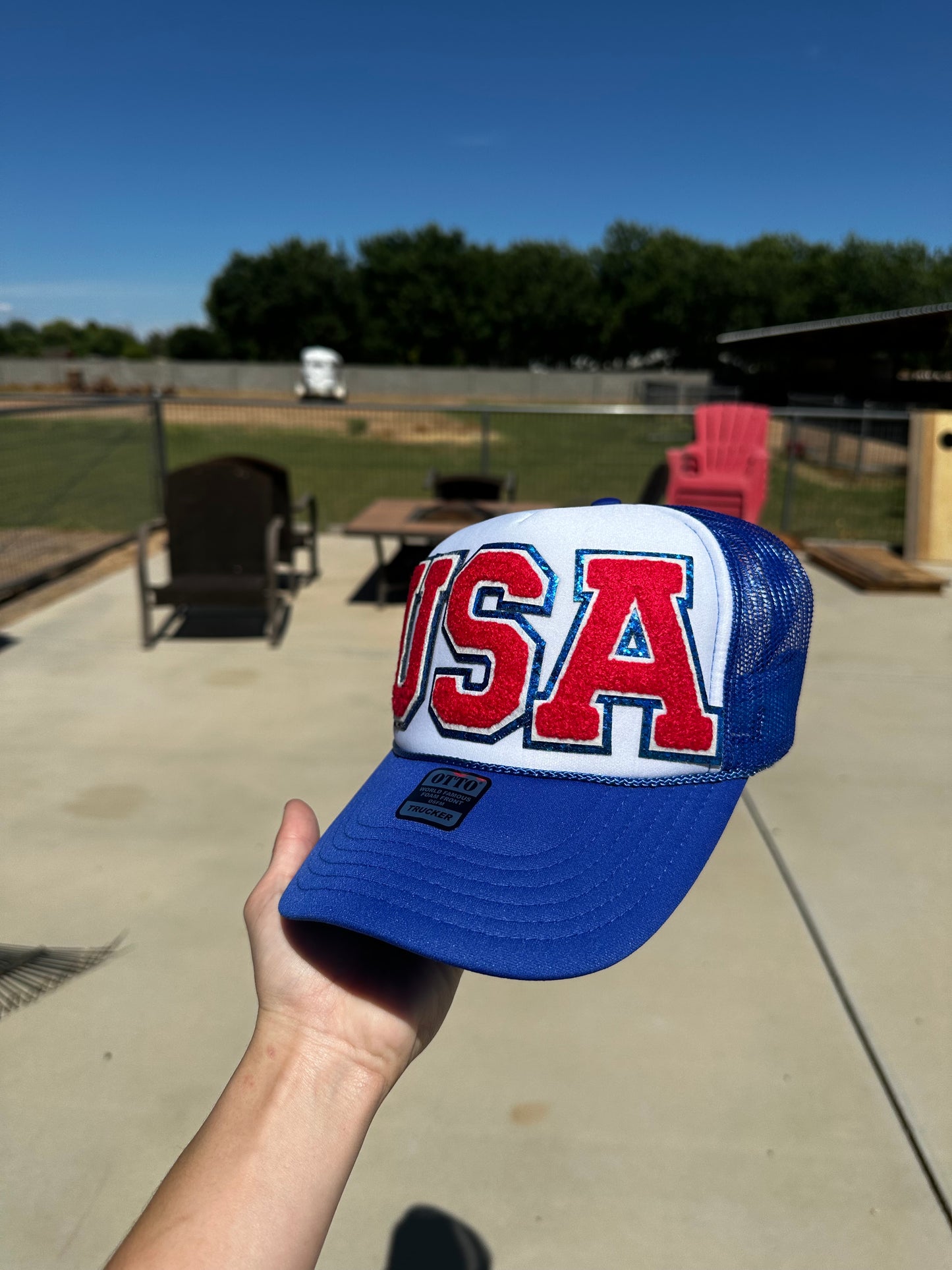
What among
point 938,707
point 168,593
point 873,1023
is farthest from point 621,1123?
point 168,593

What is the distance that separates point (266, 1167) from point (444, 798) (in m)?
0.48

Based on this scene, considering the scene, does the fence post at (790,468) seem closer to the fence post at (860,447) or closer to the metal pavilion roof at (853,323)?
the fence post at (860,447)

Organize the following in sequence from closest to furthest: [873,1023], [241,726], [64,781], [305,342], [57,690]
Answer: [873,1023] < [64,781] < [241,726] < [57,690] < [305,342]

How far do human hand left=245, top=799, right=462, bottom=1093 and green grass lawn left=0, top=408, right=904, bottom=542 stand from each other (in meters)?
9.07

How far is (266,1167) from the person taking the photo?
93cm

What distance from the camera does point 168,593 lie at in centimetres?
599

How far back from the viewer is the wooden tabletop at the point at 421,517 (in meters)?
6.84

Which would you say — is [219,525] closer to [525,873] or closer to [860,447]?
[525,873]

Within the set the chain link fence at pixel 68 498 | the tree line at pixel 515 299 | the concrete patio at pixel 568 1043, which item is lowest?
the concrete patio at pixel 568 1043

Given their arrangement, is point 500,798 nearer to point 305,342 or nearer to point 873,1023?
point 873,1023

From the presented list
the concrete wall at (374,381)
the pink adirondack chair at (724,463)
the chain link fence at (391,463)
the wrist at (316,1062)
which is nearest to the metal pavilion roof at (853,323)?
the chain link fence at (391,463)

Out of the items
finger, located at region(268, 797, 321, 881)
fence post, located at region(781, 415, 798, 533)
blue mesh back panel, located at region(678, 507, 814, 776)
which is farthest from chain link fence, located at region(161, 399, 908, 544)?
finger, located at region(268, 797, 321, 881)

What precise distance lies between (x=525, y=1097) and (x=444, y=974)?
137 cm

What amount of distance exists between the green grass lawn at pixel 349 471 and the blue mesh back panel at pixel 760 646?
357 inches
